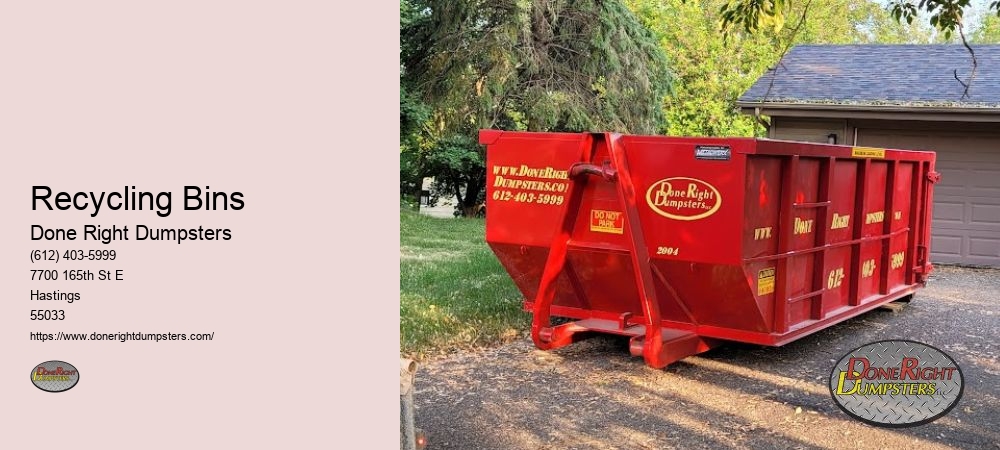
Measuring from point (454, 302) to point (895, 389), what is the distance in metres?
4.51

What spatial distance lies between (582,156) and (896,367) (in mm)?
2541

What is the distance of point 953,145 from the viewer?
1527cm

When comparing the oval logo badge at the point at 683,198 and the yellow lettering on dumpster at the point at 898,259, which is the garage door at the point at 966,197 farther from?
the oval logo badge at the point at 683,198

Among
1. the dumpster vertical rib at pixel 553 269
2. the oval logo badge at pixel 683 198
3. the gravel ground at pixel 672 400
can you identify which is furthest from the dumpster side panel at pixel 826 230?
the dumpster vertical rib at pixel 553 269

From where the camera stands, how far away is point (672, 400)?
646 centimetres

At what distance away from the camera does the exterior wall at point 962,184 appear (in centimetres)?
1509

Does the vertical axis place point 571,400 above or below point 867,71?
below

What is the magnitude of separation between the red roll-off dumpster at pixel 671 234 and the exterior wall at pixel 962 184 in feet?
25.0

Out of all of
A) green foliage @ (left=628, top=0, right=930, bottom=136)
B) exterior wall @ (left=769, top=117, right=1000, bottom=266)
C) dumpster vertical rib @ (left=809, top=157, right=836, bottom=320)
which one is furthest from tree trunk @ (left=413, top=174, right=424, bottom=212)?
dumpster vertical rib @ (left=809, top=157, right=836, bottom=320)

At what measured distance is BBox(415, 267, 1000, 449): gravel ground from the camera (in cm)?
558

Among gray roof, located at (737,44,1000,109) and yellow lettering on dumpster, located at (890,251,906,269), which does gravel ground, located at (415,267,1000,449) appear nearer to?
yellow lettering on dumpster, located at (890,251,906,269)

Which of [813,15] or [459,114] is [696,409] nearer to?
[459,114]
